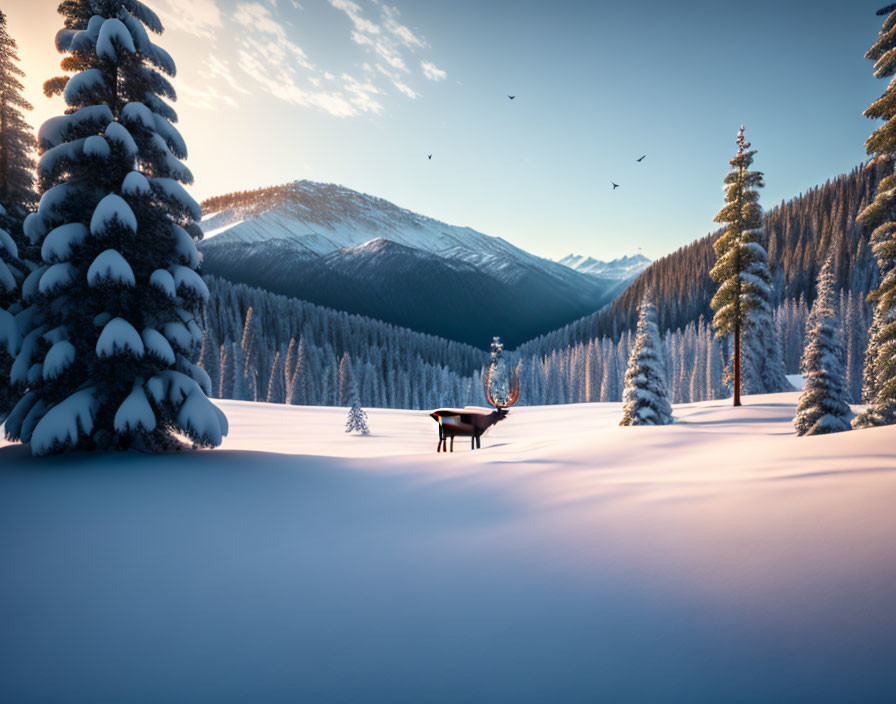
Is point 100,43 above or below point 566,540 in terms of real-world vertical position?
above

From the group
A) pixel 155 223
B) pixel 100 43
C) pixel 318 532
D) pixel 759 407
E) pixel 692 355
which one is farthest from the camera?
pixel 692 355

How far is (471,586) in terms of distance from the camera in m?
2.90

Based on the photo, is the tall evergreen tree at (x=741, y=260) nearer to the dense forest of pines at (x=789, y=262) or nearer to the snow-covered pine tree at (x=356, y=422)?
the snow-covered pine tree at (x=356, y=422)

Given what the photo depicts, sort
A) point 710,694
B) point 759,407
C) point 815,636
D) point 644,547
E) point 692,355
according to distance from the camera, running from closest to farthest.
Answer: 1. point 710,694
2. point 815,636
3. point 644,547
4. point 759,407
5. point 692,355

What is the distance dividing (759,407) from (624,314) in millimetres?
97146

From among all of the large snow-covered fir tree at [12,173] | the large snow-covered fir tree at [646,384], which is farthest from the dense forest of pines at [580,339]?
the large snow-covered fir tree at [12,173]

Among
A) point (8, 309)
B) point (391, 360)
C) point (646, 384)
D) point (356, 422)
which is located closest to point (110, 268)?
point (8, 309)

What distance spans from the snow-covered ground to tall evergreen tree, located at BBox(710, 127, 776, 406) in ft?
55.3

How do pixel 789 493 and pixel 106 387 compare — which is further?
pixel 106 387

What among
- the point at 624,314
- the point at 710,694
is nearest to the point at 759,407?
the point at 710,694

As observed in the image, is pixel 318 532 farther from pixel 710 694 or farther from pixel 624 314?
pixel 624 314

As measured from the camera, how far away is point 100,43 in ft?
21.9

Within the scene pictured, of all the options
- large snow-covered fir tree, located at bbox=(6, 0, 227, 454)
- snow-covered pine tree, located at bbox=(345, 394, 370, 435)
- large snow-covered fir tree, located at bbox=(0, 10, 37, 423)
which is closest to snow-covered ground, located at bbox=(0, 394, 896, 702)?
large snow-covered fir tree, located at bbox=(6, 0, 227, 454)

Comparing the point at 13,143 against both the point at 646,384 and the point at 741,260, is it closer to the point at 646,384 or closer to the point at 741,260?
the point at 646,384
